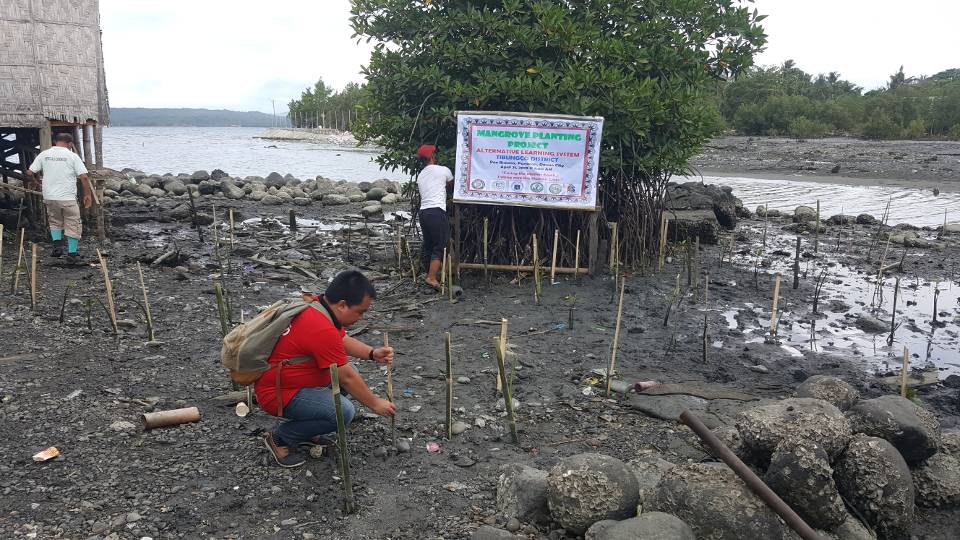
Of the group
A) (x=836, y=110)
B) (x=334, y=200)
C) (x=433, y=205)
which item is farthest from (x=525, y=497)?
(x=836, y=110)

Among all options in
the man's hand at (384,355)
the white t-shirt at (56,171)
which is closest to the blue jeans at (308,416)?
the man's hand at (384,355)

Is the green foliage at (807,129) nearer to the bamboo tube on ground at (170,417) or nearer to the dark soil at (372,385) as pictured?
the dark soil at (372,385)

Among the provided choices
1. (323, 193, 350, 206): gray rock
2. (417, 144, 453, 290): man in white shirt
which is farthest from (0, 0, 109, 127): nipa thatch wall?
(323, 193, 350, 206): gray rock

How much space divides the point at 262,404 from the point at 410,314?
3.86 meters

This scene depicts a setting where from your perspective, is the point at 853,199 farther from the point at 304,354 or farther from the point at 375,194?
the point at 304,354

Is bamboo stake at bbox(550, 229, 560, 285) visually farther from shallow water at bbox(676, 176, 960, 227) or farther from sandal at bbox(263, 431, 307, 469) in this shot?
shallow water at bbox(676, 176, 960, 227)

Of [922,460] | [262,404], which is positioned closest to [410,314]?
[262,404]

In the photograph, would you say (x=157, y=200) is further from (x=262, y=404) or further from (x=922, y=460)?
(x=922, y=460)

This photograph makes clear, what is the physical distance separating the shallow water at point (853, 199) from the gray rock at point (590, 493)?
51.3 feet

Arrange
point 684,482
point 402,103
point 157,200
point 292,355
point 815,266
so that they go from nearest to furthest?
point 684,482
point 292,355
point 402,103
point 815,266
point 157,200

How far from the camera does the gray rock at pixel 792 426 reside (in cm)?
400

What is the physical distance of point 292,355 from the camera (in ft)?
Answer: 15.3

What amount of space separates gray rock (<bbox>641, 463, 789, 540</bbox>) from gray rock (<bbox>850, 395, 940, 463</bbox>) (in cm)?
121

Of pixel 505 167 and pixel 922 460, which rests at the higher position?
pixel 505 167
